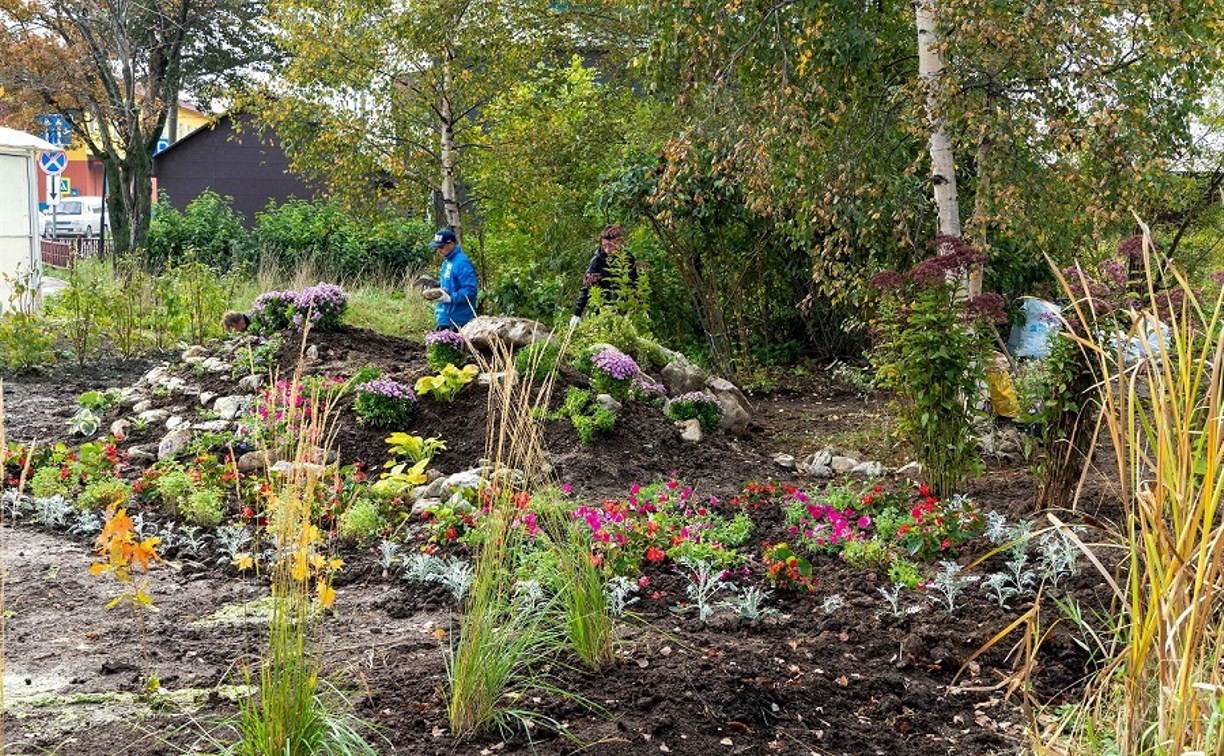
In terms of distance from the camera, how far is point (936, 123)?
25.0 ft

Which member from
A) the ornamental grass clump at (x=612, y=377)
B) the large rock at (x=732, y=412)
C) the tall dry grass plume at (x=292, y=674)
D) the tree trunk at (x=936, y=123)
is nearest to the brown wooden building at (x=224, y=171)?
the large rock at (x=732, y=412)

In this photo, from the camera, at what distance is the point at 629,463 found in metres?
7.20

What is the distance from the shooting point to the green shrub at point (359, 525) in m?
5.47

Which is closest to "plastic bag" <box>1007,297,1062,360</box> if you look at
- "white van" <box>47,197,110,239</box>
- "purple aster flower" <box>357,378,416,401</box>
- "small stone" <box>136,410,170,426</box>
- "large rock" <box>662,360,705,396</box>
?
"large rock" <box>662,360,705,396</box>

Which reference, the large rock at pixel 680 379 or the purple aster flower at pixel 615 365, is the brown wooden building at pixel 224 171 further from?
the purple aster flower at pixel 615 365

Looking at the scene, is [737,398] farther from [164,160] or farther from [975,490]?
[164,160]

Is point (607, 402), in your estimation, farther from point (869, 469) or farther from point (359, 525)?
point (359, 525)

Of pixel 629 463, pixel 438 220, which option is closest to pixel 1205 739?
pixel 629 463

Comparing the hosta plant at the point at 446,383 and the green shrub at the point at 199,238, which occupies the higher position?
the green shrub at the point at 199,238

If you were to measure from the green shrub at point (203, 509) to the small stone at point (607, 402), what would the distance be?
8.63 feet

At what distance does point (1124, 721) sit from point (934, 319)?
3552mm

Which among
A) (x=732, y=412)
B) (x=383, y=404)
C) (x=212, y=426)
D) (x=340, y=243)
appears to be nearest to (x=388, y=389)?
(x=383, y=404)

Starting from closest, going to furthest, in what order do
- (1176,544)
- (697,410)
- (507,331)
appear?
1. (1176,544)
2. (697,410)
3. (507,331)

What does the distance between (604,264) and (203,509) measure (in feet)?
19.3
